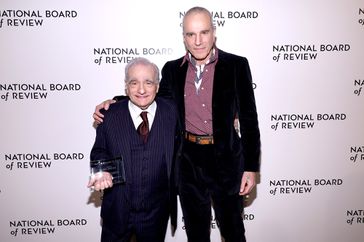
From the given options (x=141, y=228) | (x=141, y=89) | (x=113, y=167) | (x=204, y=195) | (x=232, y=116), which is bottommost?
(x=141, y=228)

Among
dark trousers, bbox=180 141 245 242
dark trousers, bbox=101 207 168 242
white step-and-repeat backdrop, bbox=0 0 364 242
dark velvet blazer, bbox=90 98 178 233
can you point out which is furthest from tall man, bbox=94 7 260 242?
white step-and-repeat backdrop, bbox=0 0 364 242

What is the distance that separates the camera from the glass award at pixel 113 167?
150 cm

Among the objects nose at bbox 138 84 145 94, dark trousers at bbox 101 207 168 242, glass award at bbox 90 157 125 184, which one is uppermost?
nose at bbox 138 84 145 94

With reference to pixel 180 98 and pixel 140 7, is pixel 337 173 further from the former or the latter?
pixel 140 7

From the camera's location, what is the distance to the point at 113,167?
5.00 feet

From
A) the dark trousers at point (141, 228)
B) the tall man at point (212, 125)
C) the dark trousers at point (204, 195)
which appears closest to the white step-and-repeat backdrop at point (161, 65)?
the tall man at point (212, 125)

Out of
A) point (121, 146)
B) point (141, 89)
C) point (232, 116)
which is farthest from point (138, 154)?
point (232, 116)

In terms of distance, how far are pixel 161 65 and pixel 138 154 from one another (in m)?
0.99

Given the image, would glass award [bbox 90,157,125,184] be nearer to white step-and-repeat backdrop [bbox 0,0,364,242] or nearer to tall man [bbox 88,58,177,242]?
tall man [bbox 88,58,177,242]

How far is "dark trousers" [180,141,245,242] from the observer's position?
1.79 metres

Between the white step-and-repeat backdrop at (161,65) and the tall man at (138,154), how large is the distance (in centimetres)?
77

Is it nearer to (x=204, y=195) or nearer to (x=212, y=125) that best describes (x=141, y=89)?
(x=212, y=125)

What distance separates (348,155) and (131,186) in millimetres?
1898

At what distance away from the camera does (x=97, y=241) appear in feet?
8.44
